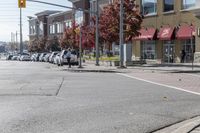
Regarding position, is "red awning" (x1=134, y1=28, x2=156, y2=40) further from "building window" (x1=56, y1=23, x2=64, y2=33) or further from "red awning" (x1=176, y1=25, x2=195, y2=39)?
"building window" (x1=56, y1=23, x2=64, y2=33)

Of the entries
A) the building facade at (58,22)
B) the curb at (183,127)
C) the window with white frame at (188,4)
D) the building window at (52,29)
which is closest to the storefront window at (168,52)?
the window with white frame at (188,4)

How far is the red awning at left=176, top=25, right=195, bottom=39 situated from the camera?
50281 mm

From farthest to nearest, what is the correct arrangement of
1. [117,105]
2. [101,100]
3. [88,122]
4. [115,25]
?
[115,25] → [101,100] → [117,105] → [88,122]

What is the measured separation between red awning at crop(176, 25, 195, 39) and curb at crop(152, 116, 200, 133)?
3864cm

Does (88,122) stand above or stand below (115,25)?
below

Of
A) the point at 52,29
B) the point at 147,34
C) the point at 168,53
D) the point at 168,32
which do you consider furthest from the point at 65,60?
the point at 52,29

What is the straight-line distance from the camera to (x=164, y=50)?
56.9 metres

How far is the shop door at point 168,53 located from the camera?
55.3 m

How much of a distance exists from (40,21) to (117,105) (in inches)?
4698

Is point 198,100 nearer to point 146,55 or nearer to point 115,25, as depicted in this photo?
point 115,25

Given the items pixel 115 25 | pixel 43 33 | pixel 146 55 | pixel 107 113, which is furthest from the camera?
pixel 43 33

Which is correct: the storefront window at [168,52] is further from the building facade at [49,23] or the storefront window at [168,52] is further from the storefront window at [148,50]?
the building facade at [49,23]

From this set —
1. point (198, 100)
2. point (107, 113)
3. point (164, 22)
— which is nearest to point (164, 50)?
point (164, 22)

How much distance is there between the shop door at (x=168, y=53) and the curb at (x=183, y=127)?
43.9 meters
